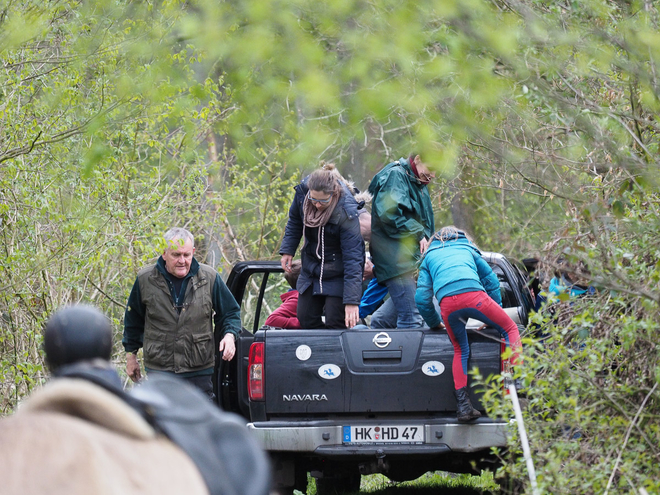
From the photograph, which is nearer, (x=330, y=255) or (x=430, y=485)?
(x=330, y=255)

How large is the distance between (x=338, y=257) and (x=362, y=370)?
3.17ft

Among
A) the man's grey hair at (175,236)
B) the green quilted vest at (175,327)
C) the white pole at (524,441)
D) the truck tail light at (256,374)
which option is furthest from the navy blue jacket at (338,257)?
the white pole at (524,441)

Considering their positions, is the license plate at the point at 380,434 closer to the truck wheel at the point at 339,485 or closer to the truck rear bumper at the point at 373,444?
the truck rear bumper at the point at 373,444

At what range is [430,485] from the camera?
875cm

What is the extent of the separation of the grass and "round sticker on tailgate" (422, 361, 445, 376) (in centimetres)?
192

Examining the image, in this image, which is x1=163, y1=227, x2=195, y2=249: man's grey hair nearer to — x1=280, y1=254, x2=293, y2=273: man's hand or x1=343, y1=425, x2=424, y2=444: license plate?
x1=280, y1=254, x2=293, y2=273: man's hand

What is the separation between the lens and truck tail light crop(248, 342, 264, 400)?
647 centimetres

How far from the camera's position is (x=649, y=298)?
4367 millimetres

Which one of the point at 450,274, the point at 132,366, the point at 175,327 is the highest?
the point at 450,274

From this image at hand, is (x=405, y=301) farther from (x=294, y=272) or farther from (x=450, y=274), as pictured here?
(x=294, y=272)

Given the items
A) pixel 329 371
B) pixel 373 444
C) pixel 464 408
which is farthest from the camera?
pixel 329 371

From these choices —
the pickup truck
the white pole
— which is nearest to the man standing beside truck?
the pickup truck

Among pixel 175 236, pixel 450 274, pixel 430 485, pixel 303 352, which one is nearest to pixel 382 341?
pixel 303 352

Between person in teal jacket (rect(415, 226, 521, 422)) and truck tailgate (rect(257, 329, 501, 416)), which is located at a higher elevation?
person in teal jacket (rect(415, 226, 521, 422))
